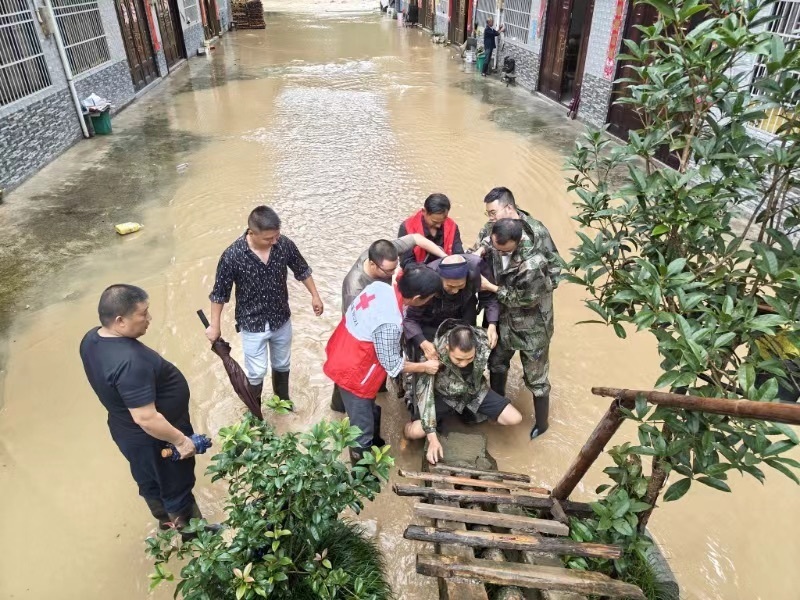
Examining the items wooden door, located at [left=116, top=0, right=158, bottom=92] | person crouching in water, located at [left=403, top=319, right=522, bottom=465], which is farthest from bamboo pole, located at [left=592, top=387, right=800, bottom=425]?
wooden door, located at [left=116, top=0, right=158, bottom=92]

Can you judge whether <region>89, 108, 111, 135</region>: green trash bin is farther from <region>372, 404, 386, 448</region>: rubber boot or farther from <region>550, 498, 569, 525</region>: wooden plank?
<region>550, 498, 569, 525</region>: wooden plank

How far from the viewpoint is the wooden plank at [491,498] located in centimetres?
257

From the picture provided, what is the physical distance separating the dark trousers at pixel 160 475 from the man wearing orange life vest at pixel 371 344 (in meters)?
0.92

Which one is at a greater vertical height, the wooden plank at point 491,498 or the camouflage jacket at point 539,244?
the camouflage jacket at point 539,244

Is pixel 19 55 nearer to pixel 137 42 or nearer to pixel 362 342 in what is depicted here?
pixel 137 42

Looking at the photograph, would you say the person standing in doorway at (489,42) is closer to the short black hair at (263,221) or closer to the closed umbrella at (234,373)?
the short black hair at (263,221)

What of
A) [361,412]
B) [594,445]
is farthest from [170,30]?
[594,445]

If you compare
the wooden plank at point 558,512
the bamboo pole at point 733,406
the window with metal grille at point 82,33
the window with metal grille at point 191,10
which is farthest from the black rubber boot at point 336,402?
the window with metal grille at point 191,10

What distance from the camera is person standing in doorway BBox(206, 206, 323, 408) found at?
3078mm

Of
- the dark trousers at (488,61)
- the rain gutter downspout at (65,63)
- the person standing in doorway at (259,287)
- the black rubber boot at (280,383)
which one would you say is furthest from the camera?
the dark trousers at (488,61)

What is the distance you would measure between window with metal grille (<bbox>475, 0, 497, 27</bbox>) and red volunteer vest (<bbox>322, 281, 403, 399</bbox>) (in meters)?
15.0

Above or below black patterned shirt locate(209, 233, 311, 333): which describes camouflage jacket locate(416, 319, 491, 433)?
below

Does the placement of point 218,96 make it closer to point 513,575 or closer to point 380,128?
point 380,128

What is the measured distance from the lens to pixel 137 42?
41.8 ft
